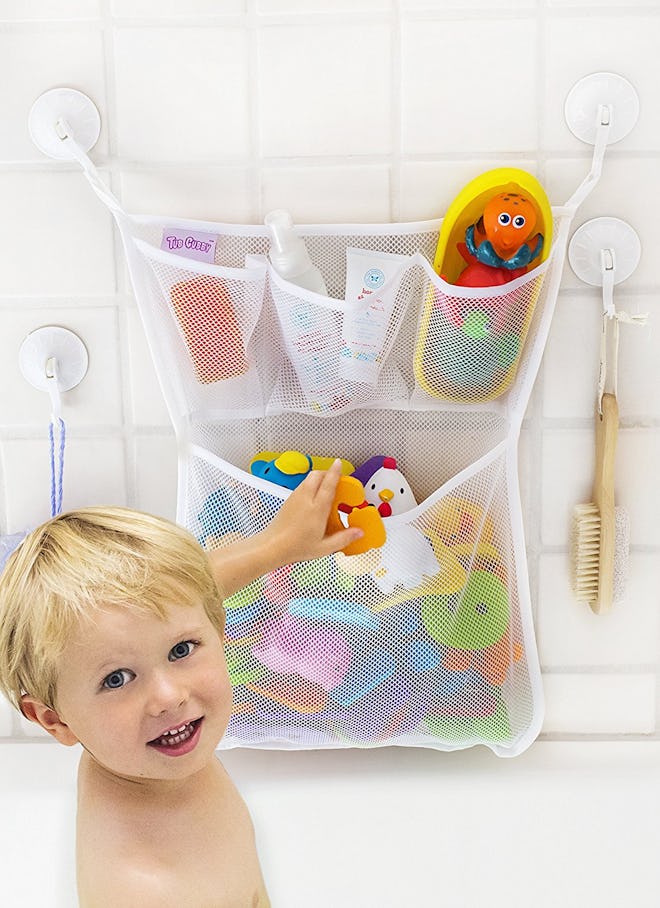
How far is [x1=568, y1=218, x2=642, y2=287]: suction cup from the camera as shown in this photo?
1145mm

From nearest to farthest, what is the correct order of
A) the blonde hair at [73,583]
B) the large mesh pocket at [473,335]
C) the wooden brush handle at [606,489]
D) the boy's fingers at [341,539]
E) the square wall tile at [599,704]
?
1. the blonde hair at [73,583]
2. the boy's fingers at [341,539]
3. the large mesh pocket at [473,335]
4. the wooden brush handle at [606,489]
5. the square wall tile at [599,704]

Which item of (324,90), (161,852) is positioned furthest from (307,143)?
(161,852)

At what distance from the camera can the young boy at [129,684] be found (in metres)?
0.74

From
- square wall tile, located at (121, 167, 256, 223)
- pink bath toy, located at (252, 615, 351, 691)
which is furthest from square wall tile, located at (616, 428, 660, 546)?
square wall tile, located at (121, 167, 256, 223)

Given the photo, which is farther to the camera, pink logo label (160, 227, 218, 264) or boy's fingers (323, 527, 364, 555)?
pink logo label (160, 227, 218, 264)

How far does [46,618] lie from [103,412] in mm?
519

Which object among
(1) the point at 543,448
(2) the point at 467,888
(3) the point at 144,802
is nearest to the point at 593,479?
(1) the point at 543,448

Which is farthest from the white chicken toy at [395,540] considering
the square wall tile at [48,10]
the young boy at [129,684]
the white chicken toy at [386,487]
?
the square wall tile at [48,10]

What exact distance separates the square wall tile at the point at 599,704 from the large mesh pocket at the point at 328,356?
0.41 meters

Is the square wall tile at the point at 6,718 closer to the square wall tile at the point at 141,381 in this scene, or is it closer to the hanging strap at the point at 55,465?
the hanging strap at the point at 55,465

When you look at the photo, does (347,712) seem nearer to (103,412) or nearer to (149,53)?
(103,412)

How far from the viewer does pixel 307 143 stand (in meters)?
1.13

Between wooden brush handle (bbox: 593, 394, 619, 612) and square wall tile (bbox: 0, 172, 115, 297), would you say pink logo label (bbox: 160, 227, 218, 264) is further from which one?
wooden brush handle (bbox: 593, 394, 619, 612)

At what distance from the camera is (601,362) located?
46.4 inches
